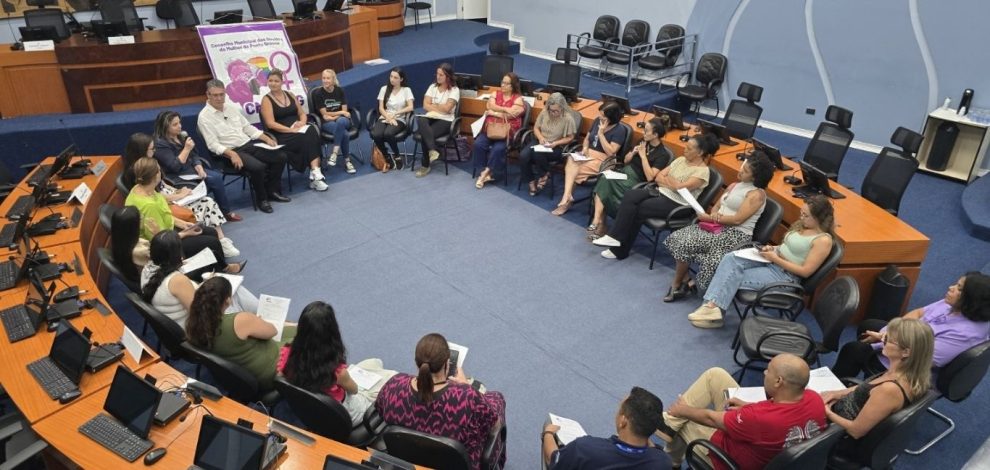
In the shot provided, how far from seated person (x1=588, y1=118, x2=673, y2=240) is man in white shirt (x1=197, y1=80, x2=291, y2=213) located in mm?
3213

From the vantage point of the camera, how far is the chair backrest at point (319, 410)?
2.75m

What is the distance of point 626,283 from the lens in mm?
5152

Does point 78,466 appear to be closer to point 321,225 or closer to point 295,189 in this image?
point 321,225

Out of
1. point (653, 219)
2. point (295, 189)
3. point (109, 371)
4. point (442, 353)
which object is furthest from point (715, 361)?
point (295, 189)

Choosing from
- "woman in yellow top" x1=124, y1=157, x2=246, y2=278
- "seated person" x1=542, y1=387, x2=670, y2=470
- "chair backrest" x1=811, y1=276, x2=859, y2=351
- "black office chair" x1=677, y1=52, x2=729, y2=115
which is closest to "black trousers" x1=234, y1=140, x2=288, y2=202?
"woman in yellow top" x1=124, y1=157, x2=246, y2=278

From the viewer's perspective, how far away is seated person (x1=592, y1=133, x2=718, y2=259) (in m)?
5.12

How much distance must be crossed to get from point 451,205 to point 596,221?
5.17 ft

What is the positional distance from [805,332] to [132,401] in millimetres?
3650

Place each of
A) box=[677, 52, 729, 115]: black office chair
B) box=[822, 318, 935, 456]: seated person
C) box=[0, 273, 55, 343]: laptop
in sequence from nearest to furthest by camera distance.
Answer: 1. box=[822, 318, 935, 456]: seated person
2. box=[0, 273, 55, 343]: laptop
3. box=[677, 52, 729, 115]: black office chair

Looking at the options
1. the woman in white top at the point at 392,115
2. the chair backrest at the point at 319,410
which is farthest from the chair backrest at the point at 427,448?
the woman in white top at the point at 392,115

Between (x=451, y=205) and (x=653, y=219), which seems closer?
(x=653, y=219)

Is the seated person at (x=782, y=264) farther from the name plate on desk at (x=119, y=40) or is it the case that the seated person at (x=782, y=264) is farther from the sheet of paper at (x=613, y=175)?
the name plate on desk at (x=119, y=40)

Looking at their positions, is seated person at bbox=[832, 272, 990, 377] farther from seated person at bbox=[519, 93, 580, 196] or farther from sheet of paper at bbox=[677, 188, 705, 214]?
seated person at bbox=[519, 93, 580, 196]

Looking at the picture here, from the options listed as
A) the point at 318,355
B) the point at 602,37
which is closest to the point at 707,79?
the point at 602,37
